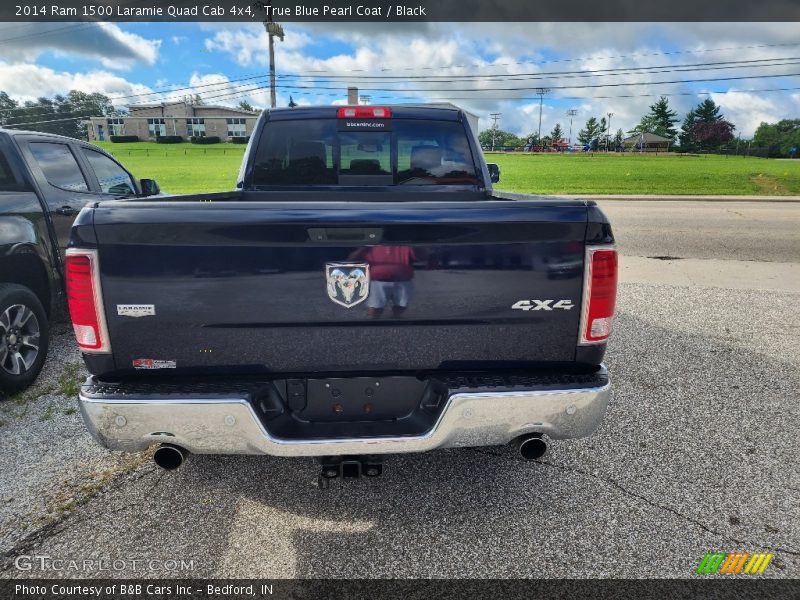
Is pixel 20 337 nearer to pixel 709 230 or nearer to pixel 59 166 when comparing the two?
pixel 59 166

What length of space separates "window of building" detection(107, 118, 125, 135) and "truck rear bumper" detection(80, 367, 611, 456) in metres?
120

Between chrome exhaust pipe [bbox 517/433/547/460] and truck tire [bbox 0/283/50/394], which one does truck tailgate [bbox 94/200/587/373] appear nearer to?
chrome exhaust pipe [bbox 517/433/547/460]

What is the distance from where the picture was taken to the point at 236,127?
101 metres

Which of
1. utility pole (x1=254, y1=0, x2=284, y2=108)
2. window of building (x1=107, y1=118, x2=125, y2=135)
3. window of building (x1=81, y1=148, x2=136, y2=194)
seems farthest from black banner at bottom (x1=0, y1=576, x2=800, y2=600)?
window of building (x1=107, y1=118, x2=125, y2=135)

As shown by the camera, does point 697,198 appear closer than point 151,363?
No

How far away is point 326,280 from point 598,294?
3.86ft

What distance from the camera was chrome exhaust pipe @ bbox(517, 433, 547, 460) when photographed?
2422 millimetres

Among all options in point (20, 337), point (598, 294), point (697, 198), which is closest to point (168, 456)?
point (598, 294)

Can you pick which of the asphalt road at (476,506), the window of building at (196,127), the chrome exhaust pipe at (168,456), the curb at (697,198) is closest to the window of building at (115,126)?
the window of building at (196,127)

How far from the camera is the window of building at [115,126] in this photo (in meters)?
104

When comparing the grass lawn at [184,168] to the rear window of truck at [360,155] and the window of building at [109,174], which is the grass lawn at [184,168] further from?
the rear window of truck at [360,155]

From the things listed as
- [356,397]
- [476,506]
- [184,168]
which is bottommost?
[476,506]

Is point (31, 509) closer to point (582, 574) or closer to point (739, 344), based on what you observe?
point (582, 574)

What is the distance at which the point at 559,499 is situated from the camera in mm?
2799
